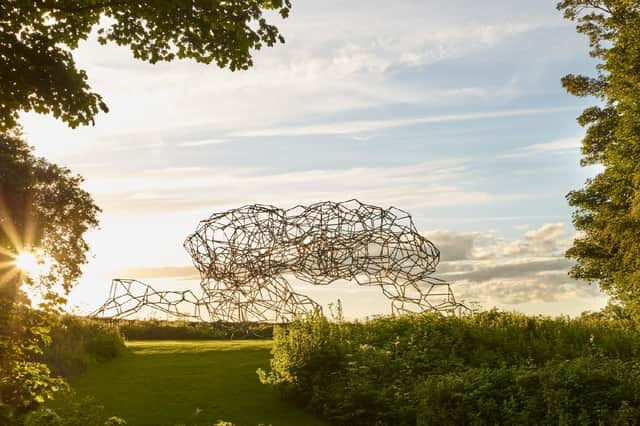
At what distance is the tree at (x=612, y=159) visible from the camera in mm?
19891

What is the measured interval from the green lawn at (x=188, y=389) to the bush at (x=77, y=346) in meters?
0.31

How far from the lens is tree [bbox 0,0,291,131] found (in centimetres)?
1073

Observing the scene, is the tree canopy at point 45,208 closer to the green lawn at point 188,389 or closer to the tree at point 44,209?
the tree at point 44,209

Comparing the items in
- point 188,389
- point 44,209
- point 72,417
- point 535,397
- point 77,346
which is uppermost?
point 44,209

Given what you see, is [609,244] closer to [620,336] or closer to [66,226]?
[620,336]

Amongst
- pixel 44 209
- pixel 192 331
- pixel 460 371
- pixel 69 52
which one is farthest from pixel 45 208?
pixel 460 371

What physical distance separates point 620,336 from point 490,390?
5.31 metres

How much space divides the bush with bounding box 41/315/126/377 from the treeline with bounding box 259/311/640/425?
16.0 ft

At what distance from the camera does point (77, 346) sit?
14859mm

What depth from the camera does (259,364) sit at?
1476 cm

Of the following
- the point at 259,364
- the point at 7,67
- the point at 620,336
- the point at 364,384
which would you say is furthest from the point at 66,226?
the point at 620,336

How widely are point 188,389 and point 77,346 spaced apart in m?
4.07

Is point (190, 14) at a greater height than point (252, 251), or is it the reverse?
point (190, 14)

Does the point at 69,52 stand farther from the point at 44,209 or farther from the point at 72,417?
the point at 44,209
